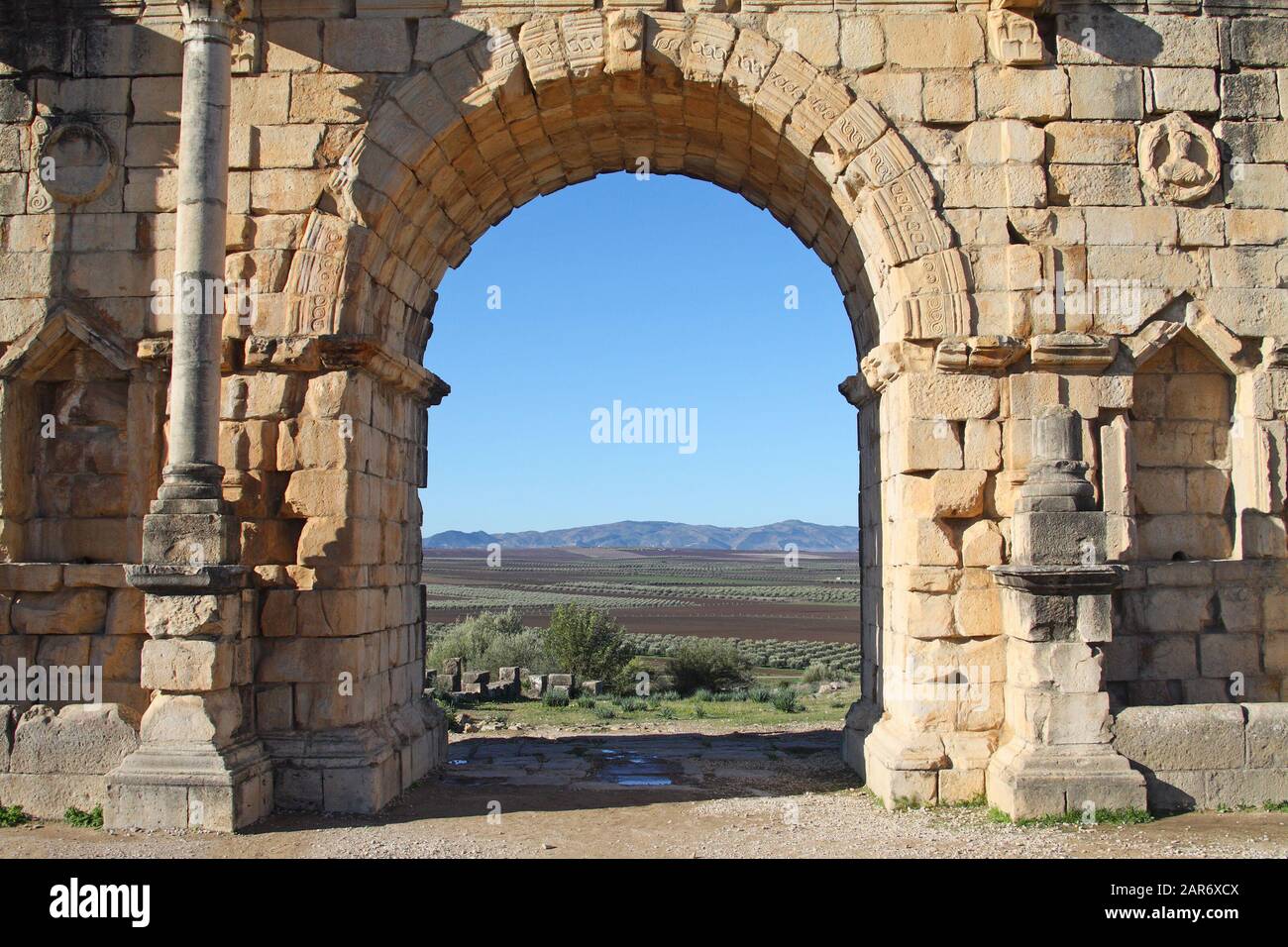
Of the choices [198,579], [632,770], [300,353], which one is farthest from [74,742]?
[632,770]

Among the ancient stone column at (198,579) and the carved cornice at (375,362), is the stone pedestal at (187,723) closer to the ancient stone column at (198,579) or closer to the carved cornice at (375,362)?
the ancient stone column at (198,579)

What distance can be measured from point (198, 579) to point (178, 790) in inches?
53.8

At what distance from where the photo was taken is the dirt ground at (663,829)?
6.65 metres

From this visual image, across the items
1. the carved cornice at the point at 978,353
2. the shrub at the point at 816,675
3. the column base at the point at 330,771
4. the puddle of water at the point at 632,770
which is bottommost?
the shrub at the point at 816,675

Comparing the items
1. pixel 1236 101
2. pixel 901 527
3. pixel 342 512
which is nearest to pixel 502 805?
pixel 342 512

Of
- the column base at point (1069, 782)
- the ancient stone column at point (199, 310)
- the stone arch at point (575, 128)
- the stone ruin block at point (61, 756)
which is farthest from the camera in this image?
the stone arch at point (575, 128)

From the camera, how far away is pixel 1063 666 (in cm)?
723

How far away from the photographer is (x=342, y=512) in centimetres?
779

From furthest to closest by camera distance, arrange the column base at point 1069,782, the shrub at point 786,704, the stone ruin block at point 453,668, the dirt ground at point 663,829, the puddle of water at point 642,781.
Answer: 1. the stone ruin block at point 453,668
2. the shrub at point 786,704
3. the puddle of water at point 642,781
4. the column base at point 1069,782
5. the dirt ground at point 663,829

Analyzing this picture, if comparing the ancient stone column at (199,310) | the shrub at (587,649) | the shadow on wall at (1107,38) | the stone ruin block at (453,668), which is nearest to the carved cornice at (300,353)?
the ancient stone column at (199,310)

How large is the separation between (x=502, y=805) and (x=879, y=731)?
9.51ft

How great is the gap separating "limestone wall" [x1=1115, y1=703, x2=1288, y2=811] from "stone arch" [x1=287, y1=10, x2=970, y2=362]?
306 cm

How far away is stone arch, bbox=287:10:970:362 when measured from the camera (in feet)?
26.1

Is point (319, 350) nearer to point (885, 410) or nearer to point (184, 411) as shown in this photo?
point (184, 411)
